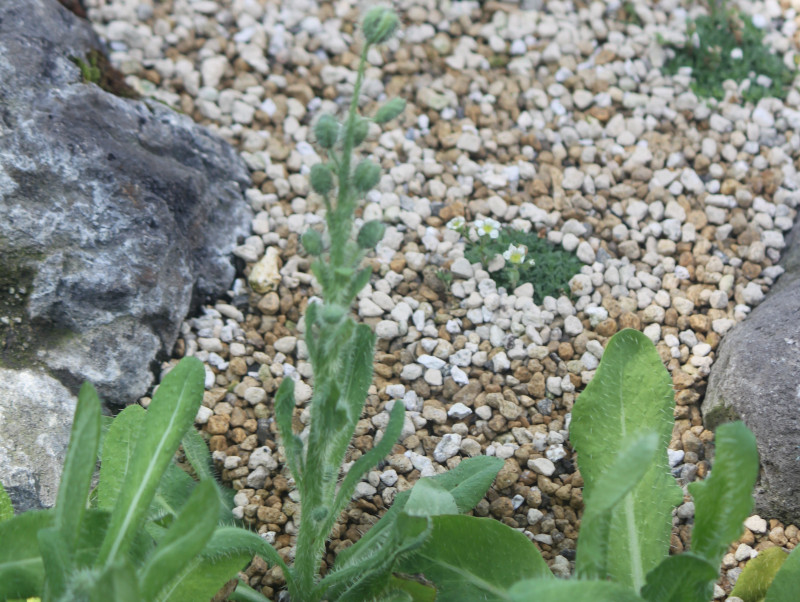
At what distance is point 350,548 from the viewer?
228 centimetres

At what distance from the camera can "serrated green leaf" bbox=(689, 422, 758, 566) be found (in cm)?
182

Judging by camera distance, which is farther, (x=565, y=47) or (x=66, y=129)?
(x=565, y=47)

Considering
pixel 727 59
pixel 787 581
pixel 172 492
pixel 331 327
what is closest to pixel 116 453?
pixel 172 492

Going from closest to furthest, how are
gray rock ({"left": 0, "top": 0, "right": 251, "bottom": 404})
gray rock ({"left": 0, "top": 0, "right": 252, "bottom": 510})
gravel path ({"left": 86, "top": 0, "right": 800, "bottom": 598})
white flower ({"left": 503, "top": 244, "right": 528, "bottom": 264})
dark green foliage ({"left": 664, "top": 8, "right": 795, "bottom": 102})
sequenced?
gray rock ({"left": 0, "top": 0, "right": 252, "bottom": 510}), gray rock ({"left": 0, "top": 0, "right": 251, "bottom": 404}), gravel path ({"left": 86, "top": 0, "right": 800, "bottom": 598}), white flower ({"left": 503, "top": 244, "right": 528, "bottom": 264}), dark green foliage ({"left": 664, "top": 8, "right": 795, "bottom": 102})

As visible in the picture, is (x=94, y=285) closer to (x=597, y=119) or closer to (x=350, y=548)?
(x=350, y=548)

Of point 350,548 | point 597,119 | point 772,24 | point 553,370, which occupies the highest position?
point 772,24

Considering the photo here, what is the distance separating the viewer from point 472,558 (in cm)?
213

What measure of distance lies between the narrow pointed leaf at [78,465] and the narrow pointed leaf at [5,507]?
41 centimetres

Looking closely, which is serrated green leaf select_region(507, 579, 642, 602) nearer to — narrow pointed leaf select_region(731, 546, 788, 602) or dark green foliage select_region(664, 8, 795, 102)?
narrow pointed leaf select_region(731, 546, 788, 602)

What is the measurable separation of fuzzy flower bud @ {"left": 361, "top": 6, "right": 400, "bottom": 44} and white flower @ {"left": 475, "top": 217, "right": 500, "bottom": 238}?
125 cm

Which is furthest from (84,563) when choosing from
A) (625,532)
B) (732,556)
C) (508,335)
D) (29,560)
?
(732,556)

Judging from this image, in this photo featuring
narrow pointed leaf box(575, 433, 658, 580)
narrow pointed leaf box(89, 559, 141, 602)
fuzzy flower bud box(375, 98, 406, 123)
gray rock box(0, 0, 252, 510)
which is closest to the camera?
narrow pointed leaf box(89, 559, 141, 602)

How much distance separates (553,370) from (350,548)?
3.23ft

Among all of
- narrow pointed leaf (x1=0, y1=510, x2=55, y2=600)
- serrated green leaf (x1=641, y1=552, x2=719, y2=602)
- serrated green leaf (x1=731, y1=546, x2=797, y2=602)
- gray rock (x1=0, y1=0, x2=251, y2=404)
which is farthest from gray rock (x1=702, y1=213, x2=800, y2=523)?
narrow pointed leaf (x1=0, y1=510, x2=55, y2=600)
